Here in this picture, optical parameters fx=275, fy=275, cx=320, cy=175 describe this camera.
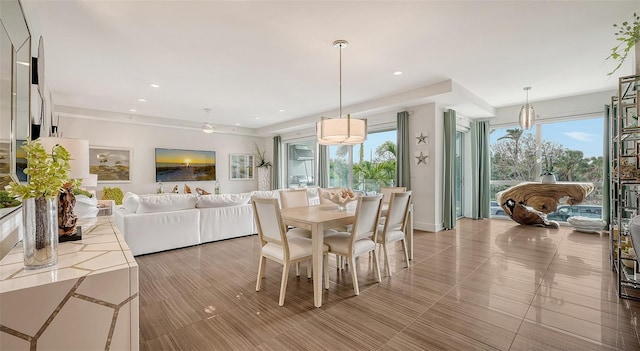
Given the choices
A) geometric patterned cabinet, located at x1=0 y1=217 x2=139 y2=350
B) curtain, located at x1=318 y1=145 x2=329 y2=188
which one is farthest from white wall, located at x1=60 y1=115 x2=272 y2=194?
geometric patterned cabinet, located at x1=0 y1=217 x2=139 y2=350

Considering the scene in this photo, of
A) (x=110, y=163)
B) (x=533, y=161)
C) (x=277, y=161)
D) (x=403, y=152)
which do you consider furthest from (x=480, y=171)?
(x=110, y=163)

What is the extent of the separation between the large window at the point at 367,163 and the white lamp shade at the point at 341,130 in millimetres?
3216

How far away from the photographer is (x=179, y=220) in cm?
420

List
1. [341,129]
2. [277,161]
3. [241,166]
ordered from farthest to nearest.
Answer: [241,166] → [277,161] → [341,129]

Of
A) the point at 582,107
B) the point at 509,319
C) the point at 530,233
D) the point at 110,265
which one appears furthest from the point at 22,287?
the point at 582,107

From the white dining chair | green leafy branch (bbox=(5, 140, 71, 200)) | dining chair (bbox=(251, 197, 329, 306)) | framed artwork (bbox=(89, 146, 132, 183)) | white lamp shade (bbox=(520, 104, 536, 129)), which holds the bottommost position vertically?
dining chair (bbox=(251, 197, 329, 306))

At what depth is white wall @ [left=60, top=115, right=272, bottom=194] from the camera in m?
6.56

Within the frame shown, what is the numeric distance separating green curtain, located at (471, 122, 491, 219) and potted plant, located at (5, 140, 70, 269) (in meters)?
7.38

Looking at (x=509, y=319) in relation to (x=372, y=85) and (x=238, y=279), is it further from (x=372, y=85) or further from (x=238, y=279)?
(x=372, y=85)

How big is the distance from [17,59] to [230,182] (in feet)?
24.4

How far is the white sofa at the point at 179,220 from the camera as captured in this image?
3.88 m

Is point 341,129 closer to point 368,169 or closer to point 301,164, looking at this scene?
point 368,169

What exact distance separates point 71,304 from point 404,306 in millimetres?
2277

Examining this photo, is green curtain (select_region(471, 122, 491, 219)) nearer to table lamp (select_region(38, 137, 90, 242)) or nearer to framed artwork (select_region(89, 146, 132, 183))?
table lamp (select_region(38, 137, 90, 242))
